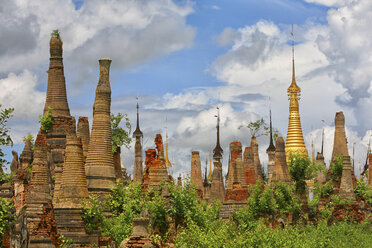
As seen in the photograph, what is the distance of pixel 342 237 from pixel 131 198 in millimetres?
10971

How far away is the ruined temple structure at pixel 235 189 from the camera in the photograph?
1406 inches

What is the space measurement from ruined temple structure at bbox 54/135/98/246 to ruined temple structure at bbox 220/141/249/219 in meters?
9.80

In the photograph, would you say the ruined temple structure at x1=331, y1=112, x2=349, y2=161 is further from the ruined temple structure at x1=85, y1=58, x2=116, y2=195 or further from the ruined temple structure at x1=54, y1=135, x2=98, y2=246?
the ruined temple structure at x1=54, y1=135, x2=98, y2=246

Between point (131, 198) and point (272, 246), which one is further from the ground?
point (131, 198)

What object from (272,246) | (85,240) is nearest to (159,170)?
(85,240)

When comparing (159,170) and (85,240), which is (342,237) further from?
(85,240)

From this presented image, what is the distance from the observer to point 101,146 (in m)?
33.7

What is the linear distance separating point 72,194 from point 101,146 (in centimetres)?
601

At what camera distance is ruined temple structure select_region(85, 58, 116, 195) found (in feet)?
109

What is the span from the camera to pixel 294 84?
61.2 m

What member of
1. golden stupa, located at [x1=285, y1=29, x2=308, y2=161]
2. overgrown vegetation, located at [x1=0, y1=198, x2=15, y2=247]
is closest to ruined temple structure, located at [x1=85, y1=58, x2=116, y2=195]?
overgrown vegetation, located at [x1=0, y1=198, x2=15, y2=247]

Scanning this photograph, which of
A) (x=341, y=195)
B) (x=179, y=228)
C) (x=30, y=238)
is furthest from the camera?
(x=341, y=195)

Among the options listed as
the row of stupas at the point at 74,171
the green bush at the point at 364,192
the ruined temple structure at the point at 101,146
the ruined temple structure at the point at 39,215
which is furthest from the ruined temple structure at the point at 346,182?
the ruined temple structure at the point at 39,215

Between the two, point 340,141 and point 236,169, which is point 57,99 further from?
point 340,141
